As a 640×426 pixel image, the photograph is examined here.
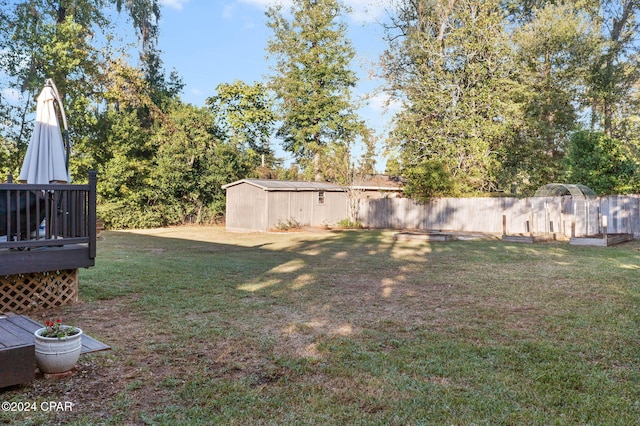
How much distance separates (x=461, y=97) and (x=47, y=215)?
21947 millimetres

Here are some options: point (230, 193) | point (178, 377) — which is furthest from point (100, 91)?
point (178, 377)

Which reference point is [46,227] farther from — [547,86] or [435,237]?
[547,86]

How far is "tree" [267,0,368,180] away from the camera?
1172 inches

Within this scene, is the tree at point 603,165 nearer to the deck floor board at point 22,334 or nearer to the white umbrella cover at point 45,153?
the white umbrella cover at point 45,153

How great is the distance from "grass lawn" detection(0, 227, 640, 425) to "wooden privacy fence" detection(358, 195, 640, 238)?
846 cm

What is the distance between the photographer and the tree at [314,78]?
29.8 meters

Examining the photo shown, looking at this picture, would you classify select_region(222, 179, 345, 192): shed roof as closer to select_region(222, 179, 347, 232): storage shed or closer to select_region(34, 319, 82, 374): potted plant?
select_region(222, 179, 347, 232): storage shed

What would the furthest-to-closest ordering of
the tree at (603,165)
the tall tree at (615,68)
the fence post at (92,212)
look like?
the tall tree at (615,68), the tree at (603,165), the fence post at (92,212)

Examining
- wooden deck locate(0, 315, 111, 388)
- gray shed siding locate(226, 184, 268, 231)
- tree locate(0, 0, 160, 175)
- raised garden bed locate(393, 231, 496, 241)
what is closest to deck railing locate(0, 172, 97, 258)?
wooden deck locate(0, 315, 111, 388)

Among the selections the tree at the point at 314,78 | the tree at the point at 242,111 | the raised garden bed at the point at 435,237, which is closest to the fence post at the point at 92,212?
the raised garden bed at the point at 435,237

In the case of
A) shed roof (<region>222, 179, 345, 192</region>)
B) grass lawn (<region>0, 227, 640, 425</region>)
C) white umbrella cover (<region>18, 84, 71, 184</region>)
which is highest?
shed roof (<region>222, 179, 345, 192</region>)

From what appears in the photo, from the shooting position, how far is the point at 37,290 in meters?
5.34

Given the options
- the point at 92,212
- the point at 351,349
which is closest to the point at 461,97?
the point at 92,212

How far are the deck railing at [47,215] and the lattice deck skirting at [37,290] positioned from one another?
40 centimetres
